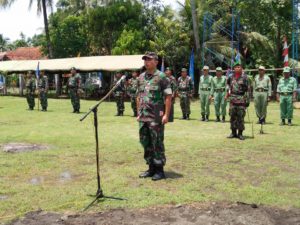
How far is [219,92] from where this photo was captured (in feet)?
46.0

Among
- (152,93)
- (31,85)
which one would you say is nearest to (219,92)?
(152,93)

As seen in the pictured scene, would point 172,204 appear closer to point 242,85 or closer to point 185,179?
point 185,179

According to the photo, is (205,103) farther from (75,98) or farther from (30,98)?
(30,98)

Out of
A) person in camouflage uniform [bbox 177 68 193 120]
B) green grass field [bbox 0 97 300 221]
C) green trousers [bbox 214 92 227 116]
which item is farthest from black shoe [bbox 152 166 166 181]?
person in camouflage uniform [bbox 177 68 193 120]

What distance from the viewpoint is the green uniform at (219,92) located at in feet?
45.6

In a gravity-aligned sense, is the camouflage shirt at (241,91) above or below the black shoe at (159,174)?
above

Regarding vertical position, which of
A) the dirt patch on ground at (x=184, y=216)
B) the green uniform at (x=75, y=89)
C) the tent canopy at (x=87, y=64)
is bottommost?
the dirt patch on ground at (x=184, y=216)

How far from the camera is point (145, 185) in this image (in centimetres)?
634

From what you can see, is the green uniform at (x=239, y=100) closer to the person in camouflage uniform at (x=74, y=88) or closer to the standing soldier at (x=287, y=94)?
the standing soldier at (x=287, y=94)

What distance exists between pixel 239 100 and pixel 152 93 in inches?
174

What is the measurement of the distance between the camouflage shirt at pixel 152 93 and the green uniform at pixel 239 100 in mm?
4275

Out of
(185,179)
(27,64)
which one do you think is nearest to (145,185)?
(185,179)

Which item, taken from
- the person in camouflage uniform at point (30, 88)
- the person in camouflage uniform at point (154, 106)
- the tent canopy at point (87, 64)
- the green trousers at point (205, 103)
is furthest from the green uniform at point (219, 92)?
the tent canopy at point (87, 64)

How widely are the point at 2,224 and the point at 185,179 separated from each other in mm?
2794
